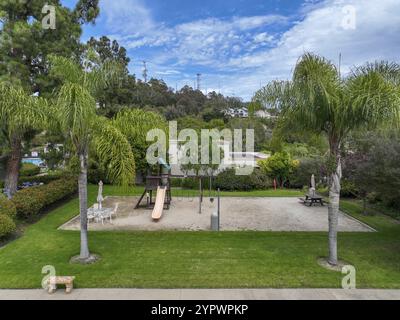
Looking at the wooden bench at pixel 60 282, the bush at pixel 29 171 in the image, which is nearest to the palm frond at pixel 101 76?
the wooden bench at pixel 60 282

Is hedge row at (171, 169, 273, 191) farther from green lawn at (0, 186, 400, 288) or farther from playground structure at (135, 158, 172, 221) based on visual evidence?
green lawn at (0, 186, 400, 288)

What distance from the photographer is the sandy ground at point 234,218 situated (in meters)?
10.0

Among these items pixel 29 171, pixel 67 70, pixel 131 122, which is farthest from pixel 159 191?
pixel 29 171

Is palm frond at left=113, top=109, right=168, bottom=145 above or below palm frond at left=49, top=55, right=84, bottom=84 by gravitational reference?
below

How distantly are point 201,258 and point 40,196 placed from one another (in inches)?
285

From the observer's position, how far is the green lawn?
6.09 metres

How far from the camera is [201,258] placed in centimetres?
724

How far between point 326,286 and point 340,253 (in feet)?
6.90

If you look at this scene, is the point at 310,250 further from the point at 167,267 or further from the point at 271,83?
the point at 271,83

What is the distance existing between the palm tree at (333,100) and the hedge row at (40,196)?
8.70 metres

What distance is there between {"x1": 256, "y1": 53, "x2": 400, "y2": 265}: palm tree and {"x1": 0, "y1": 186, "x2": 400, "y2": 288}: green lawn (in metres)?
1.07

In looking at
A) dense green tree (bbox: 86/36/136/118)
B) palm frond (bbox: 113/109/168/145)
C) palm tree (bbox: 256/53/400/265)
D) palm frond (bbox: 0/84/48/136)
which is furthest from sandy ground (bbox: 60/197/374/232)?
dense green tree (bbox: 86/36/136/118)
